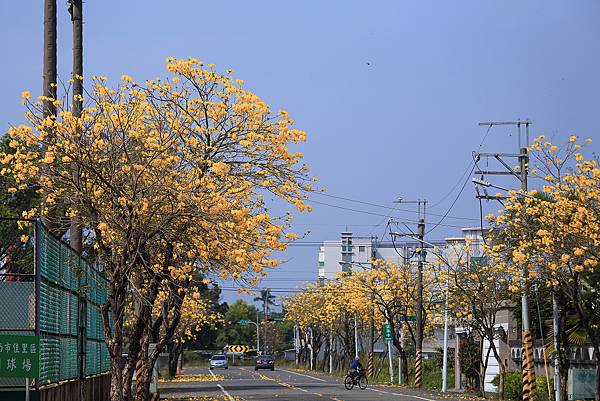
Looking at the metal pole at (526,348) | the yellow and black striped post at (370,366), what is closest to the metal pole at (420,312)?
the yellow and black striped post at (370,366)

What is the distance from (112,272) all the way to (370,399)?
21025 millimetres

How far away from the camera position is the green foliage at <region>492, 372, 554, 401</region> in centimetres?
3947

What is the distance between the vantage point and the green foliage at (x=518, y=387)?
129 feet

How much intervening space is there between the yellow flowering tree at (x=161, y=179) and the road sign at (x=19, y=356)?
3.87 m

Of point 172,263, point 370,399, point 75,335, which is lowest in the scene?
point 370,399

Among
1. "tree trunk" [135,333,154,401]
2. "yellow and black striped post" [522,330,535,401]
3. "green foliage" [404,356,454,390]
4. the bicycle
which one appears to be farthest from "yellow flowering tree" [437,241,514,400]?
"tree trunk" [135,333,154,401]

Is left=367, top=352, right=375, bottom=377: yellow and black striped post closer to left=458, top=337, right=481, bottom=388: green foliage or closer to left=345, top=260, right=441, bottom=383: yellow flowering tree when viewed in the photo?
left=345, top=260, right=441, bottom=383: yellow flowering tree

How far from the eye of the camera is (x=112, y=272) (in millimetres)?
20016

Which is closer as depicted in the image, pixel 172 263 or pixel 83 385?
pixel 83 385

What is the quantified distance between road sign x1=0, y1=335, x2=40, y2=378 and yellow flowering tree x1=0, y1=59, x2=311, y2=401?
3871 millimetres

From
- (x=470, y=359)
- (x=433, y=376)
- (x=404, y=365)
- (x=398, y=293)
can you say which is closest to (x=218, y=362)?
(x=398, y=293)

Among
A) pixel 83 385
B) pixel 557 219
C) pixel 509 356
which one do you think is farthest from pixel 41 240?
pixel 509 356

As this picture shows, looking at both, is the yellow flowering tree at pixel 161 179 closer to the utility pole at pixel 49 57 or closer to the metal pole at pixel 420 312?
the utility pole at pixel 49 57

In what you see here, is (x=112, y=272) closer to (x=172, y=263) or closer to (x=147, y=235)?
(x=147, y=235)
